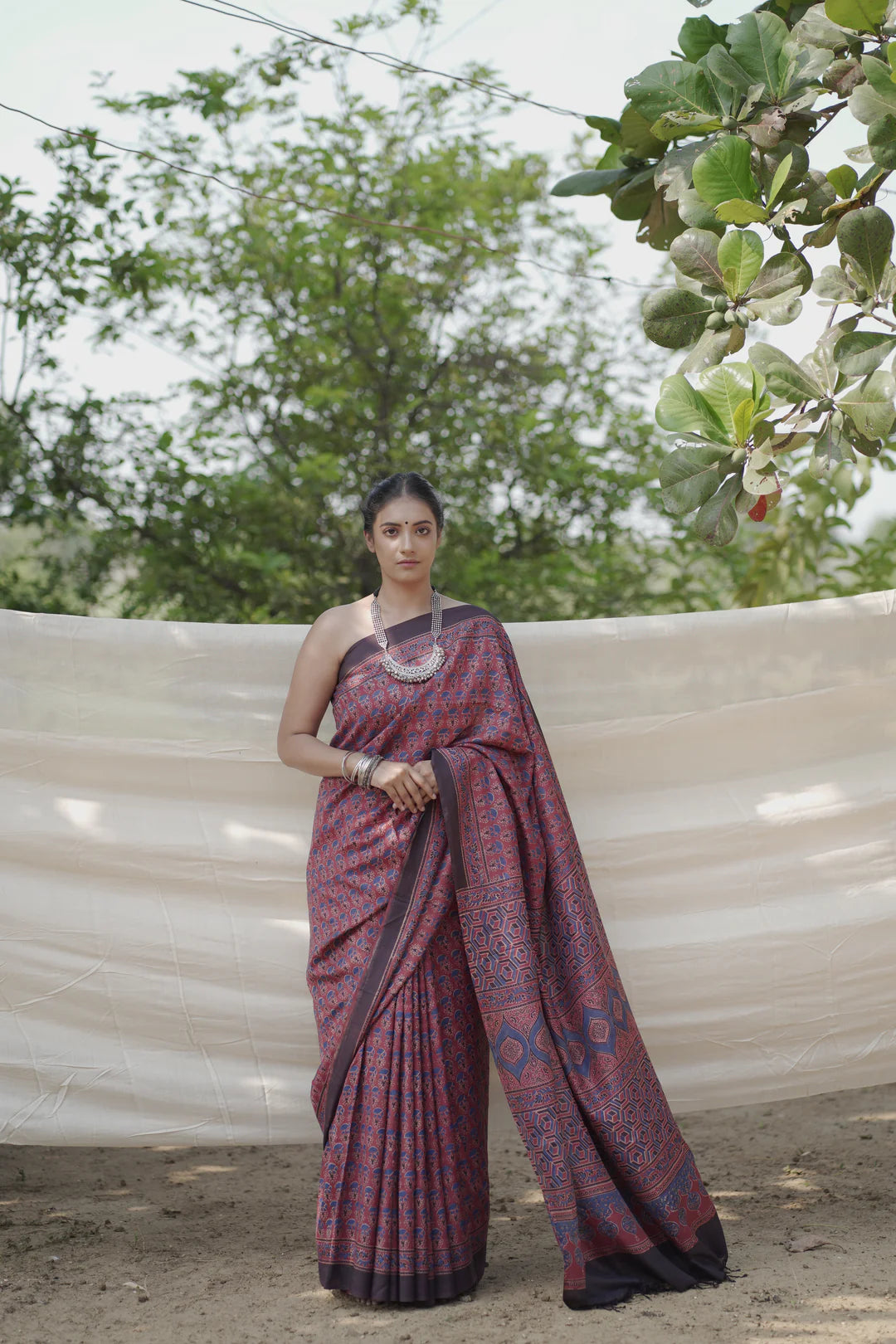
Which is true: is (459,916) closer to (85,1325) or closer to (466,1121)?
(466,1121)

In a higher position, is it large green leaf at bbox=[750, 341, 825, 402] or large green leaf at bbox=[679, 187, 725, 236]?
large green leaf at bbox=[679, 187, 725, 236]

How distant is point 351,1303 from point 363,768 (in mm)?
1047

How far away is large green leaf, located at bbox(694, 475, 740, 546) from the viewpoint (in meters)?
2.15

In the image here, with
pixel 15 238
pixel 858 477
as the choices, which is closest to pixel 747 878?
pixel 858 477

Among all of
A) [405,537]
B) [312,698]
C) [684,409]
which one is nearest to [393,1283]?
[312,698]

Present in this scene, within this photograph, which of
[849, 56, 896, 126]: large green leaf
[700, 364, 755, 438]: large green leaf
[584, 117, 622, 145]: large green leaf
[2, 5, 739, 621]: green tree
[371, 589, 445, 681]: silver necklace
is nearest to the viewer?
[849, 56, 896, 126]: large green leaf

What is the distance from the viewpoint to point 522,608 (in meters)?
5.51

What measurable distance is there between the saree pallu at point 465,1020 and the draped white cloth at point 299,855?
0.88 feet

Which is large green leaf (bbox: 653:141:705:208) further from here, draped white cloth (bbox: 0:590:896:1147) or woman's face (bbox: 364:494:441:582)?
draped white cloth (bbox: 0:590:896:1147)

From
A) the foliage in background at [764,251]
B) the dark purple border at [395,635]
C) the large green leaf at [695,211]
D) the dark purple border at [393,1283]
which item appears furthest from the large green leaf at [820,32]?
the dark purple border at [393,1283]

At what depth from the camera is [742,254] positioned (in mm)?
2051

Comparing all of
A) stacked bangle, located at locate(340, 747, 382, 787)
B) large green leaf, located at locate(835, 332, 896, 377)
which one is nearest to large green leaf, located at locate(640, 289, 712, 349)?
large green leaf, located at locate(835, 332, 896, 377)

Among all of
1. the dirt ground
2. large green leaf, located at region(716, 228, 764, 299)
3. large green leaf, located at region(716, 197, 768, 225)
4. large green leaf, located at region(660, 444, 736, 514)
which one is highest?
large green leaf, located at region(716, 197, 768, 225)

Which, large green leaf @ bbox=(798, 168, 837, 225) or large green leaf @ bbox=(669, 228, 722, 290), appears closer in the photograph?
large green leaf @ bbox=(669, 228, 722, 290)
